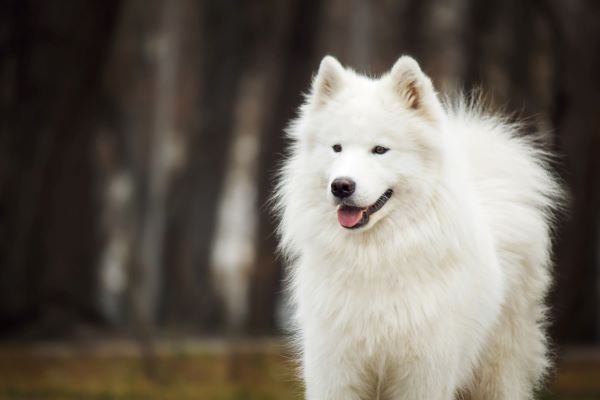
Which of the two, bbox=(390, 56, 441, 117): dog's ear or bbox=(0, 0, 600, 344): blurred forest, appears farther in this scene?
bbox=(0, 0, 600, 344): blurred forest

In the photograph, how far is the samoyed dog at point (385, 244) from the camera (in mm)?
5711

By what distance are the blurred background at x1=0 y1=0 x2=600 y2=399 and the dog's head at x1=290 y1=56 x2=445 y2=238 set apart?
1833 mm

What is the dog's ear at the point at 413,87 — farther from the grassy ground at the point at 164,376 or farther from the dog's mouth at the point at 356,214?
the grassy ground at the point at 164,376

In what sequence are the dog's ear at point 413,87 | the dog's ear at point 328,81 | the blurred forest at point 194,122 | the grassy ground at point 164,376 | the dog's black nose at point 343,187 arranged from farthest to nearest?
the blurred forest at point 194,122 < the grassy ground at point 164,376 < the dog's ear at point 328,81 < the dog's ear at point 413,87 < the dog's black nose at point 343,187

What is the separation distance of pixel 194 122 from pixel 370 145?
19355 millimetres

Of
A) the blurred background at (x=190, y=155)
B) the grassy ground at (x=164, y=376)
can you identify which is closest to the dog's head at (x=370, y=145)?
the blurred background at (x=190, y=155)

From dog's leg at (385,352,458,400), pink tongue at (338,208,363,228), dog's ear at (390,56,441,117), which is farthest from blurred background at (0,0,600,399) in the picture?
dog's ear at (390,56,441,117)

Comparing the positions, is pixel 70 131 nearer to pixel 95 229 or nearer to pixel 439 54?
pixel 95 229

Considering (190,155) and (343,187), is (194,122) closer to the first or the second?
(190,155)

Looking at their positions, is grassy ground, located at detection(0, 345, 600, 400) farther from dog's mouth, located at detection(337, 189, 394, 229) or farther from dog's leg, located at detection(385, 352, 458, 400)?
dog's mouth, located at detection(337, 189, 394, 229)

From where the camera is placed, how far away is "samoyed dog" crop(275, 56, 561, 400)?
18.7ft

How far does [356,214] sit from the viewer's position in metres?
5.64

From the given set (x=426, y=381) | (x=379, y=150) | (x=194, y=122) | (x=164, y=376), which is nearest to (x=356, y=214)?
(x=379, y=150)

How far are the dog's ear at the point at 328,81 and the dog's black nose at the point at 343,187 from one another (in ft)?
2.29
